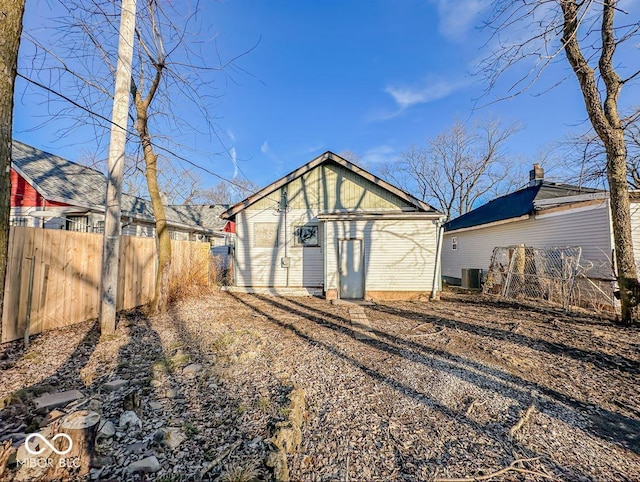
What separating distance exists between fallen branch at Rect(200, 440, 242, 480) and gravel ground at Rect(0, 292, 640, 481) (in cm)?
5

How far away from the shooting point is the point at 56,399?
2738mm

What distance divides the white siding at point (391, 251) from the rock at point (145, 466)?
7.85 metres

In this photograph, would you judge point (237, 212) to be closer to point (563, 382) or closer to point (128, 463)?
point (128, 463)

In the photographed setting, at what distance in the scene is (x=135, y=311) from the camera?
21.9ft

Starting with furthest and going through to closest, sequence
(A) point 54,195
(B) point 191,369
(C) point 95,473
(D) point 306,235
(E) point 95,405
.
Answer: (D) point 306,235
(A) point 54,195
(B) point 191,369
(E) point 95,405
(C) point 95,473

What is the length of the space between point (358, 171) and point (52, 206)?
37.9ft

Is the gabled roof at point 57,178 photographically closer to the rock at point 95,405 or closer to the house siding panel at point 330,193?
the house siding panel at point 330,193

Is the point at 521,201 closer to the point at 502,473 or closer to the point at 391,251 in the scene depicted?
Result: the point at 391,251

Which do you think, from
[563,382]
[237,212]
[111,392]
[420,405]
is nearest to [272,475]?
[420,405]

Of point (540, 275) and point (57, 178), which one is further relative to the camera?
point (57, 178)

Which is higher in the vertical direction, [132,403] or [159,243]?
[159,243]

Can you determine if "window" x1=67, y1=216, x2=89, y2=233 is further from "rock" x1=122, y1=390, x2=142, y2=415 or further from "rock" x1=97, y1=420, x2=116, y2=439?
"rock" x1=97, y1=420, x2=116, y2=439

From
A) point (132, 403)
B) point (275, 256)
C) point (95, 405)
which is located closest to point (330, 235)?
point (275, 256)

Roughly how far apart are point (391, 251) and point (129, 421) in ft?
28.0
